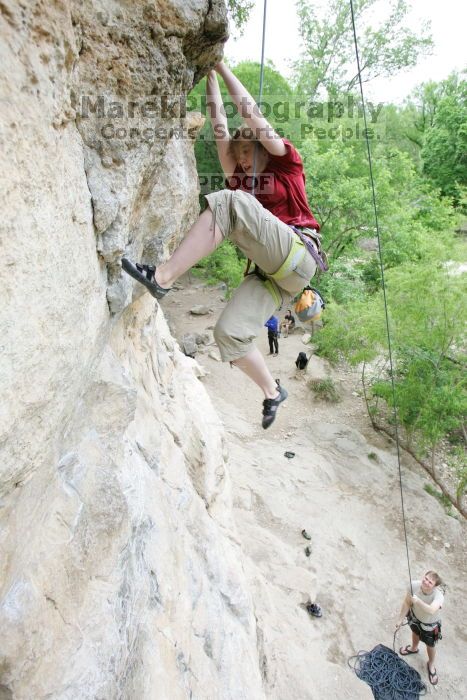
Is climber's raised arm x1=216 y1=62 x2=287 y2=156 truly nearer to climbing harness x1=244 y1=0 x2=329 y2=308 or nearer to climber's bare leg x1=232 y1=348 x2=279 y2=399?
climbing harness x1=244 y1=0 x2=329 y2=308

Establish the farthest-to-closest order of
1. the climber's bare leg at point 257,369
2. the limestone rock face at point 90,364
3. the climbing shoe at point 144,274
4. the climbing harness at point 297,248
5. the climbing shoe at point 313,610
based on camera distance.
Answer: the climbing shoe at point 313,610, the climber's bare leg at point 257,369, the climbing harness at point 297,248, the climbing shoe at point 144,274, the limestone rock face at point 90,364

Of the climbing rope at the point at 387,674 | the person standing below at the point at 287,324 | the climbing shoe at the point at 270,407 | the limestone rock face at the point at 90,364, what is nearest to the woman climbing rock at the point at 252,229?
the climbing shoe at the point at 270,407

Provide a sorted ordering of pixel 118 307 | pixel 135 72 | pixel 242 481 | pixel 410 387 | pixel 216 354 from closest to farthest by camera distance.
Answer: pixel 135 72
pixel 118 307
pixel 242 481
pixel 410 387
pixel 216 354

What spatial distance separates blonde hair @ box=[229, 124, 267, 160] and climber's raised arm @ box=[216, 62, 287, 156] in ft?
0.25

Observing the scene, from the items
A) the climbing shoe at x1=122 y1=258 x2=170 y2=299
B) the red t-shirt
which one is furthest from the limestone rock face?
the red t-shirt

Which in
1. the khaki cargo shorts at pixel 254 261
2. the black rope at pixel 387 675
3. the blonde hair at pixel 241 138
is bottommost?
the black rope at pixel 387 675

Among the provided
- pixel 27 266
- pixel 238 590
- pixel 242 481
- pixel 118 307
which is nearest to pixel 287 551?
pixel 242 481

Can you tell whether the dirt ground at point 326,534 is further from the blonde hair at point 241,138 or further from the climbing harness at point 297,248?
the blonde hair at point 241,138

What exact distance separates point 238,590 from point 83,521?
2.34m

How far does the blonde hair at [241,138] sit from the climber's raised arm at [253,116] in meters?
0.08

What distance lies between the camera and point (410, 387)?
10352 mm

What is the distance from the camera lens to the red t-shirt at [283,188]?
3.35 m

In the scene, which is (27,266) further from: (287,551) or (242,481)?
(242,481)

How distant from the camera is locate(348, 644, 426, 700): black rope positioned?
6387mm
